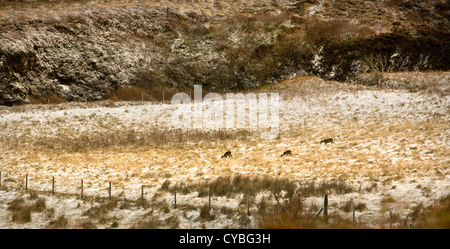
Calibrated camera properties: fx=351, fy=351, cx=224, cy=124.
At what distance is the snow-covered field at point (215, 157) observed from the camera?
10844mm

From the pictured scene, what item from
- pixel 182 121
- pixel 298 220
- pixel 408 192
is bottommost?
pixel 182 121

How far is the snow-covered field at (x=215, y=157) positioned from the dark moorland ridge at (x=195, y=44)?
227 inches

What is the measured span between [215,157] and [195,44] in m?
27.3

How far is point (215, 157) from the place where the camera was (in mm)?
19062

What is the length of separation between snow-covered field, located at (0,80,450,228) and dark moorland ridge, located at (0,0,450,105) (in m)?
5.77

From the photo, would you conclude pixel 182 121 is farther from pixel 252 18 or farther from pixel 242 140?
pixel 252 18

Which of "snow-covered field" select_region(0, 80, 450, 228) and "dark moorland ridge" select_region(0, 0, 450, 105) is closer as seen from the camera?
"snow-covered field" select_region(0, 80, 450, 228)

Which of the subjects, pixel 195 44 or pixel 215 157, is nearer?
pixel 215 157

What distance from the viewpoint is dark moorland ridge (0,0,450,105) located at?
1358 inches

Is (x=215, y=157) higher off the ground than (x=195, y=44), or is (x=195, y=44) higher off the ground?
(x=195, y=44)

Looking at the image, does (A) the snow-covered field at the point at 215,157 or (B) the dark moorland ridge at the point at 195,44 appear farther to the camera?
(B) the dark moorland ridge at the point at 195,44

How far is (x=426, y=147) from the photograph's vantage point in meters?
16.0
